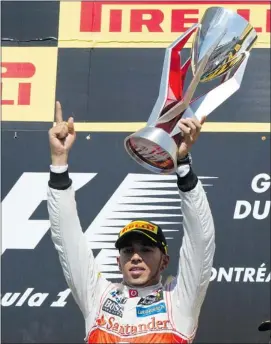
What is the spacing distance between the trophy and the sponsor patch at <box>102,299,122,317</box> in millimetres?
387

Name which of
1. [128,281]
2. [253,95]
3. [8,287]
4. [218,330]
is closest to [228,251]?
[218,330]

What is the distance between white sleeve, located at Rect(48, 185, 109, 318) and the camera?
228cm

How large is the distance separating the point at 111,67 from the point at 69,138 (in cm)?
155

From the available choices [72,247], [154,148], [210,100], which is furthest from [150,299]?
[210,100]

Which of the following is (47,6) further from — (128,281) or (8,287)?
(128,281)

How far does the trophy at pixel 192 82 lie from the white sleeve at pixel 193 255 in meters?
0.11

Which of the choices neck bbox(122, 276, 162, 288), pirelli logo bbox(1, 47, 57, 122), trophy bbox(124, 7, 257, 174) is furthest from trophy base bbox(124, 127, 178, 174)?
pirelli logo bbox(1, 47, 57, 122)

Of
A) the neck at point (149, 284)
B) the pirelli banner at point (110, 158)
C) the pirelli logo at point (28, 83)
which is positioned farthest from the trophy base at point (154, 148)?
the pirelli logo at point (28, 83)

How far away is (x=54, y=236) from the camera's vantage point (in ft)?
7.63

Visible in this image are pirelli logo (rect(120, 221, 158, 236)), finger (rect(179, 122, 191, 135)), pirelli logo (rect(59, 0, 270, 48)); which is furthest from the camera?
pirelli logo (rect(59, 0, 270, 48))

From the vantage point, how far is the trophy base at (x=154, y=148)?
7.07 ft

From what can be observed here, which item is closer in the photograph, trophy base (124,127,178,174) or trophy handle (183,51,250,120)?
trophy base (124,127,178,174)

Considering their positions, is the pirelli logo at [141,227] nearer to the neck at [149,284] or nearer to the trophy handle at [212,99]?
the neck at [149,284]

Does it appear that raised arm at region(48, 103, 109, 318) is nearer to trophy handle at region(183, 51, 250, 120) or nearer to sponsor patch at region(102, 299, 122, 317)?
sponsor patch at region(102, 299, 122, 317)
